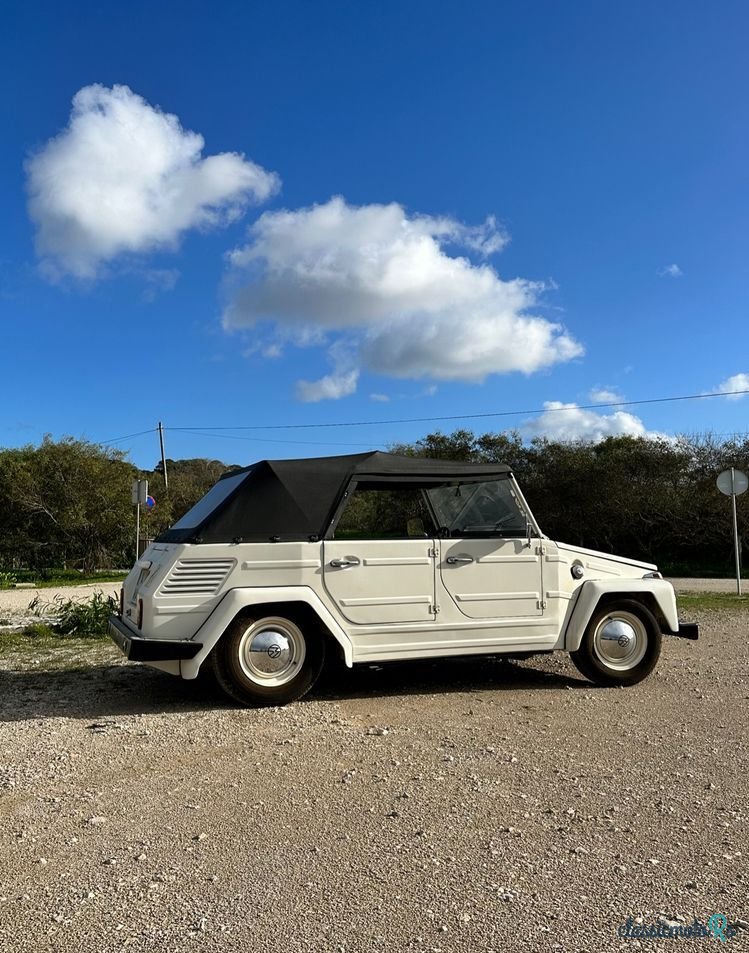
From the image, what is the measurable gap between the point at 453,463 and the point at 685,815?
11.9 feet

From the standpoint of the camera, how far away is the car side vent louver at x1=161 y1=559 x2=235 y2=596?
19.5ft

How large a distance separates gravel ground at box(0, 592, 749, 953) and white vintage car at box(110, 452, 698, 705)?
448 mm

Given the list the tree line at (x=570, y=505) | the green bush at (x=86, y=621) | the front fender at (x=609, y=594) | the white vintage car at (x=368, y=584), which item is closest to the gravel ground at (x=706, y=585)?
the tree line at (x=570, y=505)

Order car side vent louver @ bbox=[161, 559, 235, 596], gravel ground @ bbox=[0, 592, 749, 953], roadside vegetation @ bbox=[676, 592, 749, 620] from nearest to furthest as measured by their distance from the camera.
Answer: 1. gravel ground @ bbox=[0, 592, 749, 953]
2. car side vent louver @ bbox=[161, 559, 235, 596]
3. roadside vegetation @ bbox=[676, 592, 749, 620]

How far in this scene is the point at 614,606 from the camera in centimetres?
700

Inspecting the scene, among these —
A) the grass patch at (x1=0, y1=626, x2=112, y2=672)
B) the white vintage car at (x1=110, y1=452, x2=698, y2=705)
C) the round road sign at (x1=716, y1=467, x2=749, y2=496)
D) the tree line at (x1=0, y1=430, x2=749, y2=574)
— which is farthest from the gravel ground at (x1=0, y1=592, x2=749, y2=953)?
the tree line at (x1=0, y1=430, x2=749, y2=574)

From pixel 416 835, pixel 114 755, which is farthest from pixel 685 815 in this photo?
pixel 114 755

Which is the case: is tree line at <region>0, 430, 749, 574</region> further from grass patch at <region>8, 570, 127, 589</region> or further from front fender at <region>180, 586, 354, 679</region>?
front fender at <region>180, 586, 354, 679</region>

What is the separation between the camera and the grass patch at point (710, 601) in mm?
13727

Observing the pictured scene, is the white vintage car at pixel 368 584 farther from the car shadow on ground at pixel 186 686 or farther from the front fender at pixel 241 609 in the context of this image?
the car shadow on ground at pixel 186 686

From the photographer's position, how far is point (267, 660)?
20.0 feet

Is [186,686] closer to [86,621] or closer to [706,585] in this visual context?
[86,621]

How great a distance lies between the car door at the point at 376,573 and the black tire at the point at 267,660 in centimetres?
42

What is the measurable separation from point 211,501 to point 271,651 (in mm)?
1498
